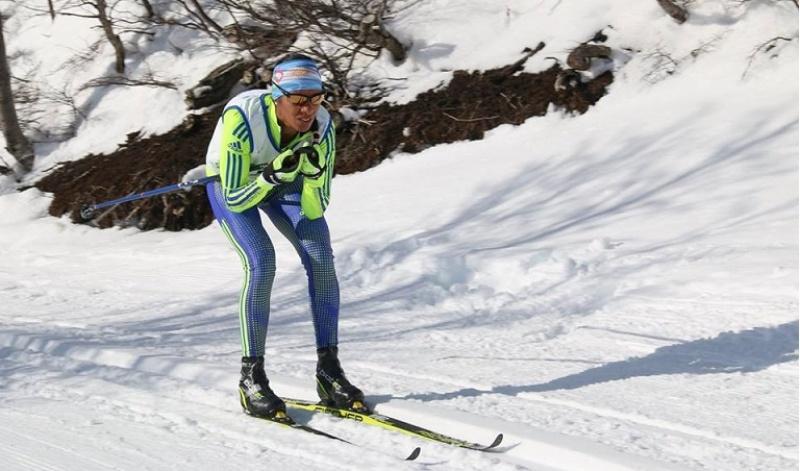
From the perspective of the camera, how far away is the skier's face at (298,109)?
13.3 ft

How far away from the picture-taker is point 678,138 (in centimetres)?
878

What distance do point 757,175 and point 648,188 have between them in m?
0.84

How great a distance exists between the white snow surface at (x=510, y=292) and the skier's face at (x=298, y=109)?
120 centimetres

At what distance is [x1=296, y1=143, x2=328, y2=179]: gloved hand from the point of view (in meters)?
4.05

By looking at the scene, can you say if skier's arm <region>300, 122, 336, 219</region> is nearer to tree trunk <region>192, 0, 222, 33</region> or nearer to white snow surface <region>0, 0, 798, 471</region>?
white snow surface <region>0, 0, 798, 471</region>

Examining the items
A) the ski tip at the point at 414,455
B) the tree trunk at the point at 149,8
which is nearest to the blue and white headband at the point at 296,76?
the ski tip at the point at 414,455

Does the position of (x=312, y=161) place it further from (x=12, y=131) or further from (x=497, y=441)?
(x=12, y=131)

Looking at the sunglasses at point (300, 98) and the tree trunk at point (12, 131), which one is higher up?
the sunglasses at point (300, 98)

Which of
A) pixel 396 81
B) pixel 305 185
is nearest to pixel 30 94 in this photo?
pixel 396 81

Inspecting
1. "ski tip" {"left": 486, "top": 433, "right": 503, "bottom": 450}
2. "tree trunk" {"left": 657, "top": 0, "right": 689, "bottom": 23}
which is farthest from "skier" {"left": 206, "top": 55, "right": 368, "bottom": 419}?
"tree trunk" {"left": 657, "top": 0, "right": 689, "bottom": 23}

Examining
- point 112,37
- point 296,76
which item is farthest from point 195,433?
point 112,37

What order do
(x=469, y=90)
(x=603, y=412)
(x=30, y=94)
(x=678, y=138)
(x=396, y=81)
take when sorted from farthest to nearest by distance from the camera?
(x=30, y=94)
(x=396, y=81)
(x=469, y=90)
(x=678, y=138)
(x=603, y=412)

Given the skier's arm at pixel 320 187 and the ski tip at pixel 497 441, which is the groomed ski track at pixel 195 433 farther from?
the skier's arm at pixel 320 187

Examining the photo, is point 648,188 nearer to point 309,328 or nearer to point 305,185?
point 309,328
